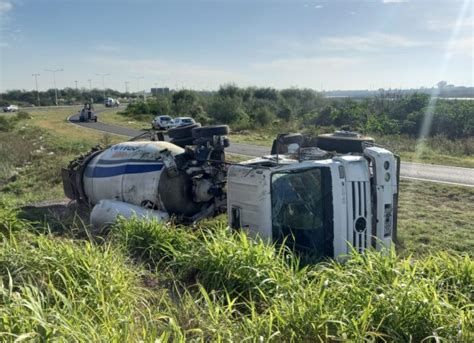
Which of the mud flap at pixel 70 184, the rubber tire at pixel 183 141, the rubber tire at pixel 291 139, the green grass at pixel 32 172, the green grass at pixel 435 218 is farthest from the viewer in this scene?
the green grass at pixel 32 172

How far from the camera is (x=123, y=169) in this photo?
745 cm

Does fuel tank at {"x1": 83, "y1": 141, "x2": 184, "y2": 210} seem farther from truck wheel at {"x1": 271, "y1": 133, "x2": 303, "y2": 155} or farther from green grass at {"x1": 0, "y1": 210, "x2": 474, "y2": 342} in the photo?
green grass at {"x1": 0, "y1": 210, "x2": 474, "y2": 342}

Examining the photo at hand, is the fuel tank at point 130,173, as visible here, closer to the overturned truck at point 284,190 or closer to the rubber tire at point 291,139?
the overturned truck at point 284,190

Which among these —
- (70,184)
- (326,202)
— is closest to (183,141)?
(70,184)

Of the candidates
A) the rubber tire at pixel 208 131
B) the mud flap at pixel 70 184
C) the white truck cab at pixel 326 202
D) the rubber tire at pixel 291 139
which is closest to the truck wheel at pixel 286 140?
the rubber tire at pixel 291 139

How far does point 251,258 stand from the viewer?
4.13m

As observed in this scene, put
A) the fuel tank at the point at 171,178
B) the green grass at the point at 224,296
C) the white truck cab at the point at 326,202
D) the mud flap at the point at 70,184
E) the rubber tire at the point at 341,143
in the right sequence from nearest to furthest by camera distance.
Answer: the green grass at the point at 224,296, the white truck cab at the point at 326,202, the rubber tire at the point at 341,143, the fuel tank at the point at 171,178, the mud flap at the point at 70,184

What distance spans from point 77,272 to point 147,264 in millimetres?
962

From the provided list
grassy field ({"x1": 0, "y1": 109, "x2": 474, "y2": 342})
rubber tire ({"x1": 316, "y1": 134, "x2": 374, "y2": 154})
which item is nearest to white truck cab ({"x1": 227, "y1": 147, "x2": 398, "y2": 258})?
grassy field ({"x1": 0, "y1": 109, "x2": 474, "y2": 342})

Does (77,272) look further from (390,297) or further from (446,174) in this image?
(446,174)

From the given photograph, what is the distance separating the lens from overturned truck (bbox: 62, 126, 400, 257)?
503 centimetres

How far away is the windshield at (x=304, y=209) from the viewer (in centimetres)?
501

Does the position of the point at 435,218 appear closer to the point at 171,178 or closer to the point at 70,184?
the point at 171,178

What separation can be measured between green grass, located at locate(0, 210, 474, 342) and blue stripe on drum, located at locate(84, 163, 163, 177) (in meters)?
2.26
